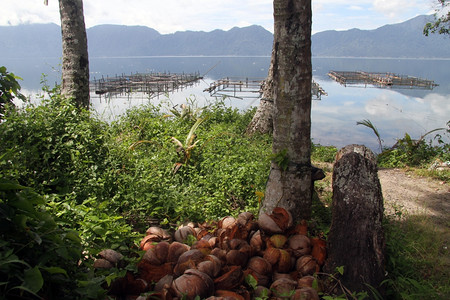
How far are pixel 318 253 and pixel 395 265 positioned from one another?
28.5 inches

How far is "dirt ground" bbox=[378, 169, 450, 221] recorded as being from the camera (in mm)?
Answer: 4801

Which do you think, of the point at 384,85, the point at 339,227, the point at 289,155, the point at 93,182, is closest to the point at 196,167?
the point at 93,182

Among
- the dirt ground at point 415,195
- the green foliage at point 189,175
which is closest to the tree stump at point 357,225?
the green foliage at point 189,175

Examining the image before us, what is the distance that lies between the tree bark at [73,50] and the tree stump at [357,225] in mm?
5070

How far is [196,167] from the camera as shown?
5.41 meters

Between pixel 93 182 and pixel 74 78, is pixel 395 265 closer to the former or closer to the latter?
pixel 93 182

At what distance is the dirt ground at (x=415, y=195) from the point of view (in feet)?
15.8

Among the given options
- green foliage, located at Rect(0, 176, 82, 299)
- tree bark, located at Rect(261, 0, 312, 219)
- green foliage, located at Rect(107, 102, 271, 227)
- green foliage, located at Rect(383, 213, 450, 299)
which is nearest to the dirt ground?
green foliage, located at Rect(383, 213, 450, 299)

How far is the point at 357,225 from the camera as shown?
2.70m

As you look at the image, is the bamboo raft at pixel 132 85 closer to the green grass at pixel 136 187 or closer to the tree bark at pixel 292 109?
the green grass at pixel 136 187

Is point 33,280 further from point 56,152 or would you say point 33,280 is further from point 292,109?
point 56,152

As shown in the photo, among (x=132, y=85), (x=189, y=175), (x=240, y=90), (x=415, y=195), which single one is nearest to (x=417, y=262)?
(x=415, y=195)

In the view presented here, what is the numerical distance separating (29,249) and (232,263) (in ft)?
5.03

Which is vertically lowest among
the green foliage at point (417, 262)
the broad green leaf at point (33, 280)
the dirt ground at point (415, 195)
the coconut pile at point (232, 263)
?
the dirt ground at point (415, 195)
